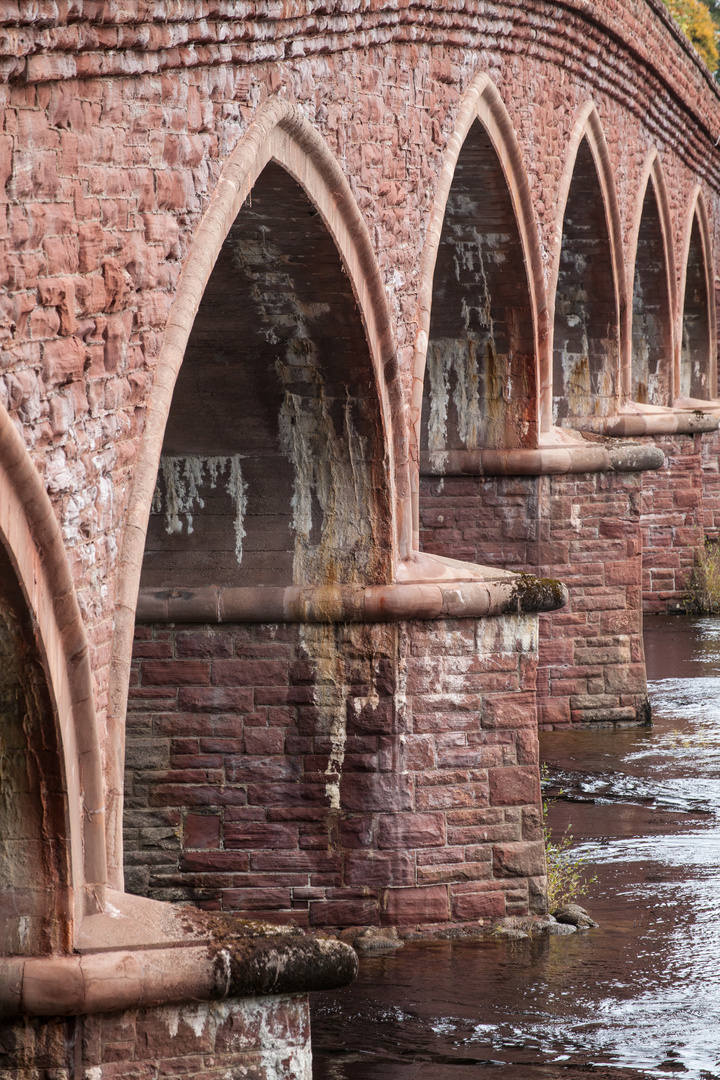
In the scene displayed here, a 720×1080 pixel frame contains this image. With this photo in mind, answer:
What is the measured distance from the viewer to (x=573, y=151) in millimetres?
10305

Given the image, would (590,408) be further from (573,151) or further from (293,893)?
(293,893)

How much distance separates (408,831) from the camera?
6.91 m

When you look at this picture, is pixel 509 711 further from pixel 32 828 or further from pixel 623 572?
pixel 623 572

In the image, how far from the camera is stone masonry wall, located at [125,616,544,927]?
6891mm

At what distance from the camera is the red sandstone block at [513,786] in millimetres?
7082

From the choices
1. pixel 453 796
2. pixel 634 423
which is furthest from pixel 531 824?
pixel 634 423

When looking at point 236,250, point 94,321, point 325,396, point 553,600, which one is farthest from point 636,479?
point 94,321

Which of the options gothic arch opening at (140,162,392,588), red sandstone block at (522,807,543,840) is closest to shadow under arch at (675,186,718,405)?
red sandstone block at (522,807,543,840)

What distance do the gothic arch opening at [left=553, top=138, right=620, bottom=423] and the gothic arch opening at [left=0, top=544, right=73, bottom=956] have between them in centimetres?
812

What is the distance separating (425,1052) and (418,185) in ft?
11.4

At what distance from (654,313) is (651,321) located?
80mm

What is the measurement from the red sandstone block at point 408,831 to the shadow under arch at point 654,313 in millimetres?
8355

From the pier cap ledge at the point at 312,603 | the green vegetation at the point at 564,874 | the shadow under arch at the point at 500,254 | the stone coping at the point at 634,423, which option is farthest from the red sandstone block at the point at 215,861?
the stone coping at the point at 634,423

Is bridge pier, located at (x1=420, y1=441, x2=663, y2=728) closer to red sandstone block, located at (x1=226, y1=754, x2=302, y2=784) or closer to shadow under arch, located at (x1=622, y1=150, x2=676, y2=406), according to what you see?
red sandstone block, located at (x1=226, y1=754, x2=302, y2=784)
